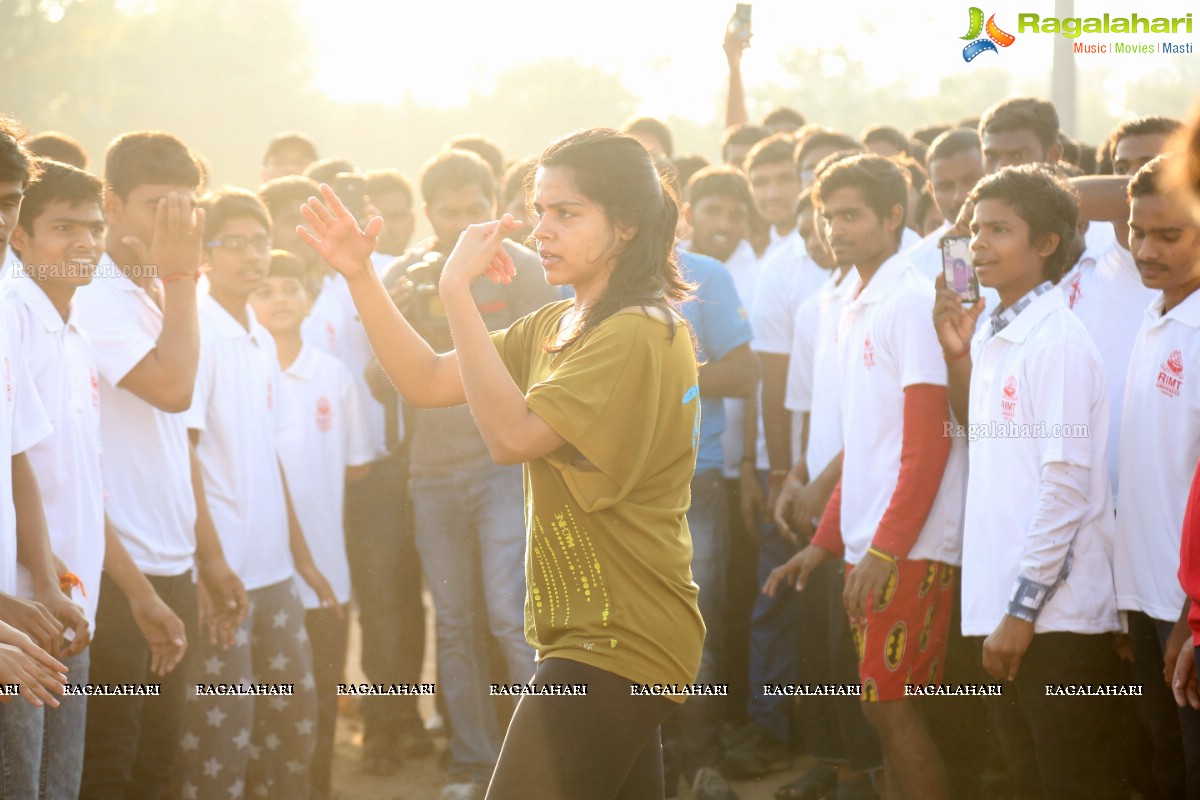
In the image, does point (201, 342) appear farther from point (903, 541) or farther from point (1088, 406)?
point (1088, 406)

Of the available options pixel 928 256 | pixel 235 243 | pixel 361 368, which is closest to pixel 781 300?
pixel 928 256

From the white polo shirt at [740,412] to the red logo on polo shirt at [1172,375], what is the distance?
2.48 meters

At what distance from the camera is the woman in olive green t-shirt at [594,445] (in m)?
2.91

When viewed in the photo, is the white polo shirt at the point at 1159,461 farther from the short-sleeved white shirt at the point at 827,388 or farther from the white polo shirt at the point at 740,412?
the white polo shirt at the point at 740,412

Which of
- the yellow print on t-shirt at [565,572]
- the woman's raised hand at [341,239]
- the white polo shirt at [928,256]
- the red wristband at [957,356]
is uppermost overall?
the woman's raised hand at [341,239]

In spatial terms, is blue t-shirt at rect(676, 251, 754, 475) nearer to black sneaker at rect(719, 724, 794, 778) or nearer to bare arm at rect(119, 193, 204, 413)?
black sneaker at rect(719, 724, 794, 778)

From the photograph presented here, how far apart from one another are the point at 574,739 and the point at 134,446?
2.43 metres

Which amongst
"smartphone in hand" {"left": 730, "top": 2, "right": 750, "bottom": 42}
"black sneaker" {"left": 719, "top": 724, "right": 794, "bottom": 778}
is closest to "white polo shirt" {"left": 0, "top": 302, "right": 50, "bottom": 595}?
"black sneaker" {"left": 719, "top": 724, "right": 794, "bottom": 778}

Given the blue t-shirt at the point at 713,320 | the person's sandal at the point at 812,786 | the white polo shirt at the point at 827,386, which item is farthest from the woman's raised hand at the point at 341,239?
the person's sandal at the point at 812,786

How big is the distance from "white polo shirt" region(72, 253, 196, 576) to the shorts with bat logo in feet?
7.74

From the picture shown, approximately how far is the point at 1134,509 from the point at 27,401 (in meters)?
3.22

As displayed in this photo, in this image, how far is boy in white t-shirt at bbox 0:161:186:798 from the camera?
12.5ft

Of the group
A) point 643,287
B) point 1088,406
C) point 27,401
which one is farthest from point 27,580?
point 1088,406

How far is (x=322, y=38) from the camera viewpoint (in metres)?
32.7
